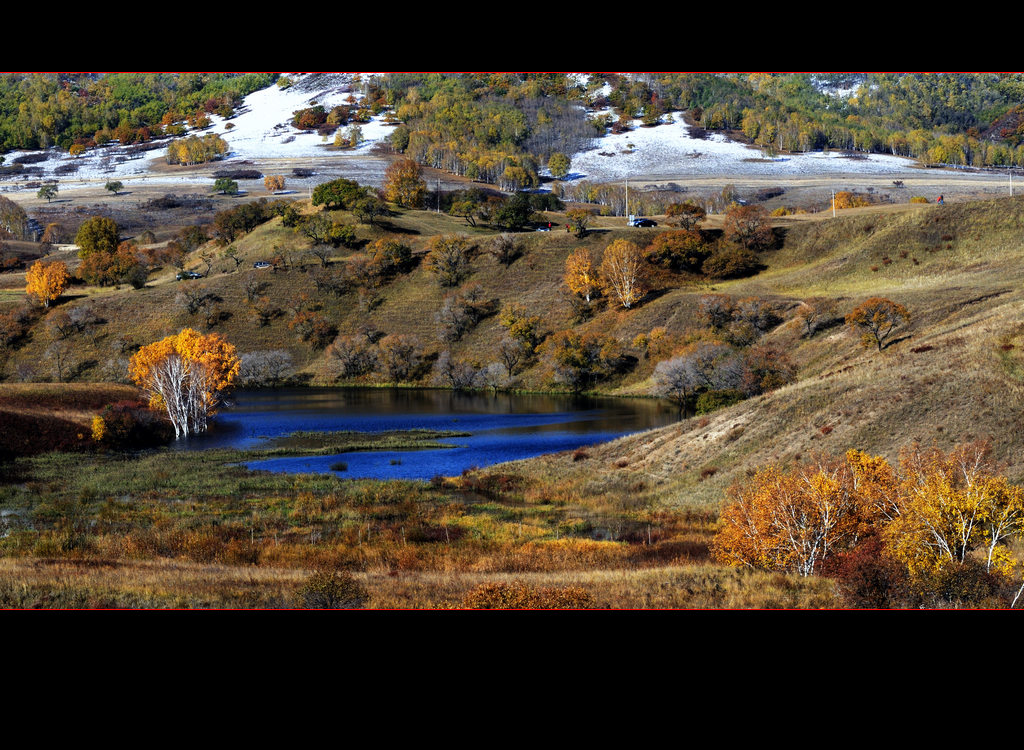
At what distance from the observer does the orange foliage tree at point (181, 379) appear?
67.1 m

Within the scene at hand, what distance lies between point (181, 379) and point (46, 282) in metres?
66.9

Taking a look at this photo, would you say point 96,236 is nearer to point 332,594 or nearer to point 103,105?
point 103,105

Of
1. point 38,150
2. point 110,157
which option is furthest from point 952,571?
point 110,157

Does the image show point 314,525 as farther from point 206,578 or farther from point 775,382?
point 775,382

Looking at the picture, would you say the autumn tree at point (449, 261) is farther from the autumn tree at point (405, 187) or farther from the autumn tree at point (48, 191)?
the autumn tree at point (48, 191)

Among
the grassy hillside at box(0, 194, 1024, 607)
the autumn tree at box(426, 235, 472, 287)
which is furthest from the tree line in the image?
the grassy hillside at box(0, 194, 1024, 607)

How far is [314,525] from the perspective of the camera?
32406 millimetres

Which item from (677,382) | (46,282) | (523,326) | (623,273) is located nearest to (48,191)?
(46,282)

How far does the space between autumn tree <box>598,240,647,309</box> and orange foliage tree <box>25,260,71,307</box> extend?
263 ft

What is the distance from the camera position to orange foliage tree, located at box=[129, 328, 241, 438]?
→ 220 ft

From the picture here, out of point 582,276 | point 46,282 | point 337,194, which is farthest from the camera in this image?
point 337,194

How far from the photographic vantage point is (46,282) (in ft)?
388

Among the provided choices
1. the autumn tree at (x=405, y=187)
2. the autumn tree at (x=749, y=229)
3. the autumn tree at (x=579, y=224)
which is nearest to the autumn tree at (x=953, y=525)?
the autumn tree at (x=749, y=229)
